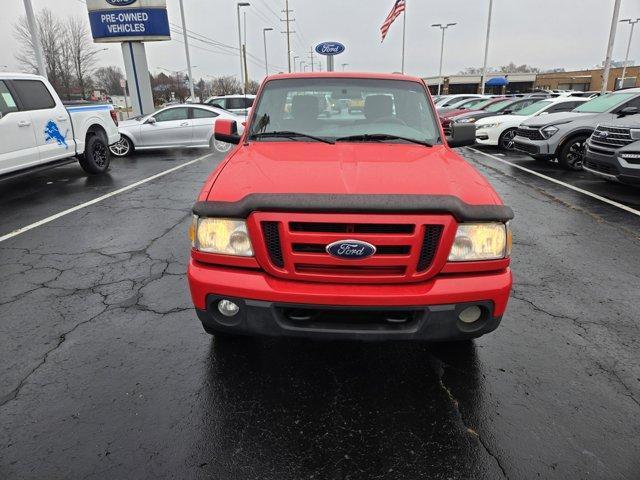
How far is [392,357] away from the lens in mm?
2945

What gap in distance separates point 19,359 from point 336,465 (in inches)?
90.3

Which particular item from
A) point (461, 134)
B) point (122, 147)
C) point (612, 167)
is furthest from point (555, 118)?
point (122, 147)

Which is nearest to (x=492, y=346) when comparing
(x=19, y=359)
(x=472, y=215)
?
(x=472, y=215)

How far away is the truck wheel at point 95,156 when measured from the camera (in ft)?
30.6

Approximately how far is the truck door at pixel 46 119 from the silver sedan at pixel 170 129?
4.60 meters

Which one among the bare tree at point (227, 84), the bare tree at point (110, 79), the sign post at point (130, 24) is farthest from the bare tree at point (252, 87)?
the sign post at point (130, 24)

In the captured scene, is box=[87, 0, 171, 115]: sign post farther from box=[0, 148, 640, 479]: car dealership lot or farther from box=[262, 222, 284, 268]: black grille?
box=[262, 222, 284, 268]: black grille

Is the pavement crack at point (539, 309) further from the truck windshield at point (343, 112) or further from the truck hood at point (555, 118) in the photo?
the truck hood at point (555, 118)

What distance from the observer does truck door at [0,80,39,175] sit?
703cm

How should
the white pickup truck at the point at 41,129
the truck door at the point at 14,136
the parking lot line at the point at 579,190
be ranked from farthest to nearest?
the white pickup truck at the point at 41,129 < the truck door at the point at 14,136 < the parking lot line at the point at 579,190

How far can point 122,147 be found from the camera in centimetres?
1298

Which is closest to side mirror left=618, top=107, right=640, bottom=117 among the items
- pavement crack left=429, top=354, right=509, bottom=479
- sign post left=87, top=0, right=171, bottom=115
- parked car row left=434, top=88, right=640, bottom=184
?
parked car row left=434, top=88, right=640, bottom=184

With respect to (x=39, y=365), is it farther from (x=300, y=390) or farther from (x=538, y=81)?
(x=538, y=81)

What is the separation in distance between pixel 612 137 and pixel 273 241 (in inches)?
292
